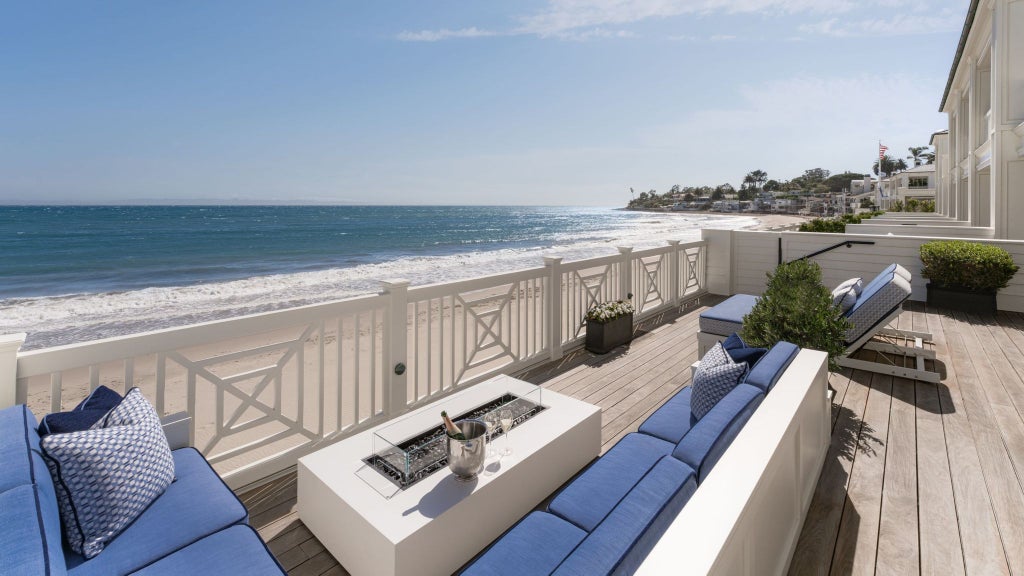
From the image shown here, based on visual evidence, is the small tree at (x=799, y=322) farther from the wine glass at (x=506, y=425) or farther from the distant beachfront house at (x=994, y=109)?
the distant beachfront house at (x=994, y=109)

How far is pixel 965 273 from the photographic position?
5.35 metres

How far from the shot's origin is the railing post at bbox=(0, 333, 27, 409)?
170 cm

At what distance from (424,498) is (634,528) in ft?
2.97

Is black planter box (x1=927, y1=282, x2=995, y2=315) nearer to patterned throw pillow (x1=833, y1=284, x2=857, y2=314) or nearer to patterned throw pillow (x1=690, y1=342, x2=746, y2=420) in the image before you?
patterned throw pillow (x1=833, y1=284, x2=857, y2=314)

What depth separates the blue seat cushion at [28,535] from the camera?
90 centimetres

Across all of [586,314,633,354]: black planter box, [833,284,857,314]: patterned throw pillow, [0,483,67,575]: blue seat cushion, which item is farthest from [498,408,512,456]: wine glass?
[833,284,857,314]: patterned throw pillow

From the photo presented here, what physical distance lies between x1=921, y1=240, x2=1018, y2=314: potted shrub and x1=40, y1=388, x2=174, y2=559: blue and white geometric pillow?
25.0 ft

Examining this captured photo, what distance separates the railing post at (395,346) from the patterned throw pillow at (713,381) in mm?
1771

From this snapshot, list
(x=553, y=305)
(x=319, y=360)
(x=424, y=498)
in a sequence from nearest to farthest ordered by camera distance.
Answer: (x=424, y=498)
(x=319, y=360)
(x=553, y=305)

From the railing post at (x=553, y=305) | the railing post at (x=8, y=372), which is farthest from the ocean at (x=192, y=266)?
the railing post at (x=8, y=372)

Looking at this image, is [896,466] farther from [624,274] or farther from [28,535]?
[28,535]

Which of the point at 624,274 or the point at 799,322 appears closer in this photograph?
the point at 799,322

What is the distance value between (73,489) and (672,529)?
160 cm

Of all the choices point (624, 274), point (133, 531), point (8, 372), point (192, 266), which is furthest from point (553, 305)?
point (192, 266)
